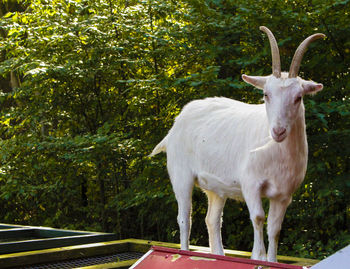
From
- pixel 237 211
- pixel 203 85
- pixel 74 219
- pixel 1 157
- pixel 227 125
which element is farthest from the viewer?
pixel 74 219

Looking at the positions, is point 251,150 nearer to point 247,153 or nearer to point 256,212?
point 247,153

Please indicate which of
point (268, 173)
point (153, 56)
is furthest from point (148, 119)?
point (268, 173)

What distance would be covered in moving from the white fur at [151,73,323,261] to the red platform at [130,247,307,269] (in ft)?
3.00

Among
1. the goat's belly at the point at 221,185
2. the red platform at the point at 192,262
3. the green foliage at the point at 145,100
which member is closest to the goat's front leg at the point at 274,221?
the goat's belly at the point at 221,185

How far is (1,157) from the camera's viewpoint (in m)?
8.84

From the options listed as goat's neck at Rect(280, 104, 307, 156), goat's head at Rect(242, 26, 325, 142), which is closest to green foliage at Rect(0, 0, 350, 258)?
goat's neck at Rect(280, 104, 307, 156)

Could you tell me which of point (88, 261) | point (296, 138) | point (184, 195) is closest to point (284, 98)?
point (296, 138)

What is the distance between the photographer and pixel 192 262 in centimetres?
225

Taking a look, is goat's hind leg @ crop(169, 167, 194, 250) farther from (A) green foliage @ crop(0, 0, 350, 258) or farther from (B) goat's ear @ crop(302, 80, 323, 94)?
(A) green foliage @ crop(0, 0, 350, 258)

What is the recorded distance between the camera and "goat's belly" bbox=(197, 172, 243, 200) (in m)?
3.53

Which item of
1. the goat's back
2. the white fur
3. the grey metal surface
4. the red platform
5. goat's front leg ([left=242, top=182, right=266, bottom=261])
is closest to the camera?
the red platform

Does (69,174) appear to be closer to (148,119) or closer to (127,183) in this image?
(127,183)

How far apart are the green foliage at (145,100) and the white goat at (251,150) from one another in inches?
59.7

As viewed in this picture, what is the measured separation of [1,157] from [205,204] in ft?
12.2
